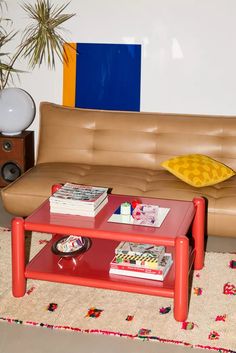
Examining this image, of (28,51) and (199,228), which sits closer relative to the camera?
(199,228)

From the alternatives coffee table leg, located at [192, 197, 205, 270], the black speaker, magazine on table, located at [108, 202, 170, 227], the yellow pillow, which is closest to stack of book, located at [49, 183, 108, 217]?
magazine on table, located at [108, 202, 170, 227]

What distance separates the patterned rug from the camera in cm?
275

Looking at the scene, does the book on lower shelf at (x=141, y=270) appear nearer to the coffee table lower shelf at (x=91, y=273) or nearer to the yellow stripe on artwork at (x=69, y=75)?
the coffee table lower shelf at (x=91, y=273)

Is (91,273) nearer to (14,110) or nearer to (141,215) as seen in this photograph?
(141,215)

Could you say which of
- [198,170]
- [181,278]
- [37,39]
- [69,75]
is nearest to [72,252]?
[181,278]

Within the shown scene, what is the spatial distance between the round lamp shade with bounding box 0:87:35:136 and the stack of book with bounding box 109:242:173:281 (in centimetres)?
193

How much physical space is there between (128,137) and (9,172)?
1.08m

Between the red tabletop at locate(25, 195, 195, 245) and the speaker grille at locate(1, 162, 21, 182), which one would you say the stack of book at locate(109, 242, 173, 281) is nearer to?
the red tabletop at locate(25, 195, 195, 245)

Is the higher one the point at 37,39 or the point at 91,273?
the point at 37,39

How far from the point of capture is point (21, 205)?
394cm

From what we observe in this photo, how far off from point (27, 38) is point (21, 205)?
5.24 ft

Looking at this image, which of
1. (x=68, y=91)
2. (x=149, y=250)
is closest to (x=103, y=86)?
(x=68, y=91)

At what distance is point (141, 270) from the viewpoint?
116 inches

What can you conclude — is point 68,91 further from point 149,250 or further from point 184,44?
point 149,250
